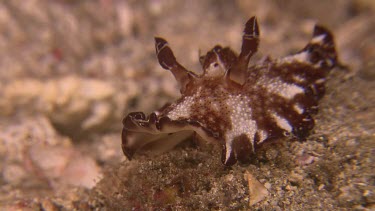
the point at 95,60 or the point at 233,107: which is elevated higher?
the point at 95,60

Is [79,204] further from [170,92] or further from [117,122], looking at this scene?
[170,92]

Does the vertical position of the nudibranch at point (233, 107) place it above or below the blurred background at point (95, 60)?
below

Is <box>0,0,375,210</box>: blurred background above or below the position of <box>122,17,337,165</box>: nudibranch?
above

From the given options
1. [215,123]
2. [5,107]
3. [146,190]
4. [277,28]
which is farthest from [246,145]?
[277,28]

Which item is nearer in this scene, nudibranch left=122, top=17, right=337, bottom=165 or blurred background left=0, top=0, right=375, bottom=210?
nudibranch left=122, top=17, right=337, bottom=165

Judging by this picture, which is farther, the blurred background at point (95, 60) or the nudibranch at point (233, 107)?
the blurred background at point (95, 60)
